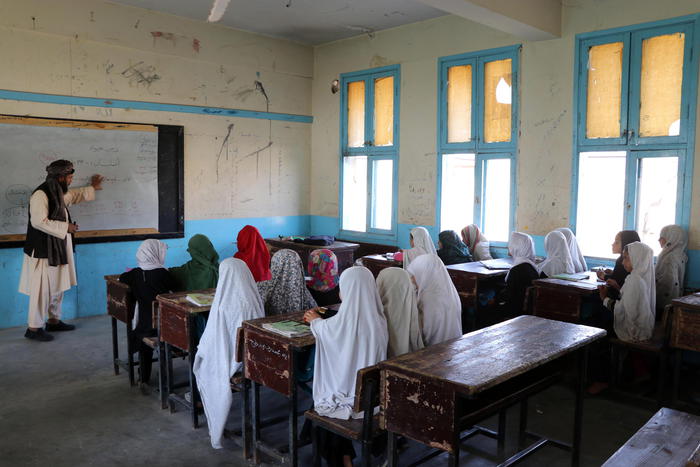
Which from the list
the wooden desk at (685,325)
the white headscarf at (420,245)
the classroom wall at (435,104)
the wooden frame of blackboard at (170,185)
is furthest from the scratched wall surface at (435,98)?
the wooden frame of blackboard at (170,185)

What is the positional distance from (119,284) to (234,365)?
4.80 ft

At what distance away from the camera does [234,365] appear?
314cm

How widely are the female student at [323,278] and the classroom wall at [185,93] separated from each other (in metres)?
3.22

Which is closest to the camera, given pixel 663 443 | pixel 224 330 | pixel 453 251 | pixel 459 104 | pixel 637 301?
pixel 663 443

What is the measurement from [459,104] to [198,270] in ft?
11.2

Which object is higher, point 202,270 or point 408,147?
point 408,147

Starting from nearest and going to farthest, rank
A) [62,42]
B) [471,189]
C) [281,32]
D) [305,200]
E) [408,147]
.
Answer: [62,42], [471,189], [408,147], [281,32], [305,200]

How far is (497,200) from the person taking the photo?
588 centimetres

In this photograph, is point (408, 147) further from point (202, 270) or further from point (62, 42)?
point (62, 42)

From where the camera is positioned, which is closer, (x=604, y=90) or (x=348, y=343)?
(x=348, y=343)

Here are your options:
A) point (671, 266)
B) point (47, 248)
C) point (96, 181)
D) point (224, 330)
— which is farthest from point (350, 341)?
point (96, 181)

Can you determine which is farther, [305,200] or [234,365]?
[305,200]

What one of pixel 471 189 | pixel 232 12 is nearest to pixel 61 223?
pixel 232 12

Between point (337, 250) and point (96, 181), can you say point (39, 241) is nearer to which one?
point (96, 181)
